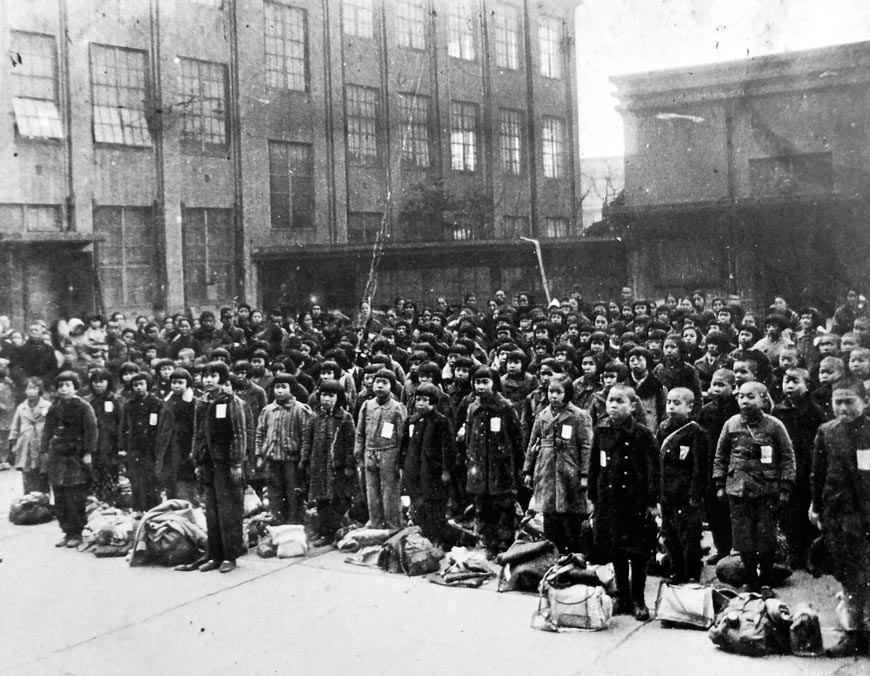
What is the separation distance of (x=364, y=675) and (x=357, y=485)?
11.8 ft

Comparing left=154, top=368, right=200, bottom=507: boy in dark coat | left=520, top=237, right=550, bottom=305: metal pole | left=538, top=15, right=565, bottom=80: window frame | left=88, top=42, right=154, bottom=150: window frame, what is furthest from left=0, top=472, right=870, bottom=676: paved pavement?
left=538, top=15, right=565, bottom=80: window frame

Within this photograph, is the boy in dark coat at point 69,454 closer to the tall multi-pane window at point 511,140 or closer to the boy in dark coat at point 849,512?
the boy in dark coat at point 849,512

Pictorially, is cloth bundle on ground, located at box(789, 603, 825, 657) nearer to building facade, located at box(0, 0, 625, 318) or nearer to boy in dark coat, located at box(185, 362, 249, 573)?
boy in dark coat, located at box(185, 362, 249, 573)

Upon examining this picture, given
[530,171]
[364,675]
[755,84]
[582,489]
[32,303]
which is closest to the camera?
[364,675]

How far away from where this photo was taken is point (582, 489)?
7.86 meters

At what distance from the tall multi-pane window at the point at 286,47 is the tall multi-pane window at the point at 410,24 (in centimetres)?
395

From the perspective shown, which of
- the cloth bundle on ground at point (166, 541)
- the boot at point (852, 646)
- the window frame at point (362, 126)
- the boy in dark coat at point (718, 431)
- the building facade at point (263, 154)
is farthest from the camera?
the window frame at point (362, 126)

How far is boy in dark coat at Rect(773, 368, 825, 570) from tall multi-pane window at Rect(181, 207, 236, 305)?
21.1 metres

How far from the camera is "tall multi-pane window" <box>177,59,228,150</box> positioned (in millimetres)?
25984

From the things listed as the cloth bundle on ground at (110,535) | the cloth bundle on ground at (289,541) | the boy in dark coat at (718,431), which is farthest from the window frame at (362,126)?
the boy in dark coat at (718,431)

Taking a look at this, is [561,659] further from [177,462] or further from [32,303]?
A: [32,303]

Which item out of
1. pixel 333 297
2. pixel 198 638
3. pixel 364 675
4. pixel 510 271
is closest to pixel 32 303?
pixel 333 297

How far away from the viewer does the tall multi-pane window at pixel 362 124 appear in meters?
29.8

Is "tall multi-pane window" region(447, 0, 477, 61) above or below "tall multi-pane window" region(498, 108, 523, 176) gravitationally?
above
